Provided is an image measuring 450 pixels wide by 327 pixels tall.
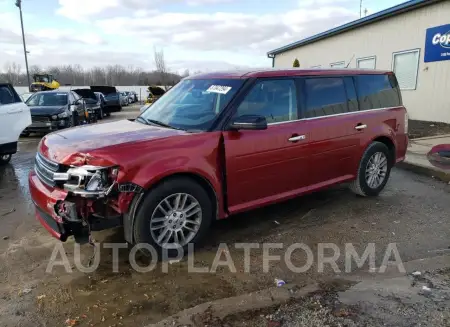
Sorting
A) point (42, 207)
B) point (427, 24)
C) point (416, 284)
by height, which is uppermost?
point (427, 24)

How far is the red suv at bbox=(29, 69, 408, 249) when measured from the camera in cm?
330

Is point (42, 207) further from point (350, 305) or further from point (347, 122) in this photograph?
point (347, 122)

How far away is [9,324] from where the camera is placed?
2.73 metres

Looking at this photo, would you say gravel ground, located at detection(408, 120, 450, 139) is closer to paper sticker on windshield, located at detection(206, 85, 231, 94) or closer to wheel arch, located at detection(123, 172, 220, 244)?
paper sticker on windshield, located at detection(206, 85, 231, 94)

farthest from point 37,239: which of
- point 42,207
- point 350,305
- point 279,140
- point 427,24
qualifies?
point 427,24

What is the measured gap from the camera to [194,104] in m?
4.32

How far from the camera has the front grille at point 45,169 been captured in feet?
11.4

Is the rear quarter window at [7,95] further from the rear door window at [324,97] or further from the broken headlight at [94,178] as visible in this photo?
the rear door window at [324,97]

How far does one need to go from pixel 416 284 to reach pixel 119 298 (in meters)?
2.51

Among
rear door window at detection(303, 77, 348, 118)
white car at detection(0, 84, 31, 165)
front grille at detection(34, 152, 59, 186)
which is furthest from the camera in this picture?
white car at detection(0, 84, 31, 165)

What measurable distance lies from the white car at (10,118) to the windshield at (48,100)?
5.72 meters

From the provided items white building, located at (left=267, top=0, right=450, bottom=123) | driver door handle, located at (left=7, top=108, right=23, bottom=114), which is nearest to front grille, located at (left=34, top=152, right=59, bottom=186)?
driver door handle, located at (left=7, top=108, right=23, bottom=114)

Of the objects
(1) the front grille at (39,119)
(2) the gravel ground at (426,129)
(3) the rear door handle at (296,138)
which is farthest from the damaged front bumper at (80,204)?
(1) the front grille at (39,119)

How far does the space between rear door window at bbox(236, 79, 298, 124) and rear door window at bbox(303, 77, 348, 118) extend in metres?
0.21
